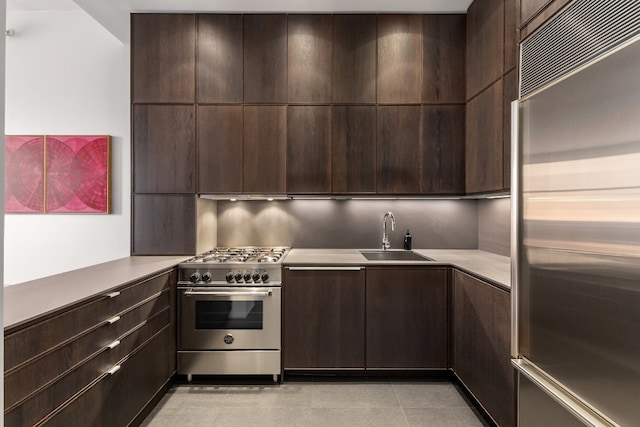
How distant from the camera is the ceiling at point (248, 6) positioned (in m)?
3.12

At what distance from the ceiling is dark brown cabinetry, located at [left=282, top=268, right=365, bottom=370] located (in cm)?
216

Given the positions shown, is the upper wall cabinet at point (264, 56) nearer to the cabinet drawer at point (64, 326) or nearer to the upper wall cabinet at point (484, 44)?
the upper wall cabinet at point (484, 44)

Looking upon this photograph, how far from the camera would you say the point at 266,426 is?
7.79 ft

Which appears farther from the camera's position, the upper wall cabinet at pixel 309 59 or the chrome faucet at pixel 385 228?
the chrome faucet at pixel 385 228

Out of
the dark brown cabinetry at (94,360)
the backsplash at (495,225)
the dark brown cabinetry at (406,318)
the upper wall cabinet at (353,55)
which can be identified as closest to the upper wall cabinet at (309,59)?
the upper wall cabinet at (353,55)

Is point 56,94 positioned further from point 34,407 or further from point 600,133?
point 600,133

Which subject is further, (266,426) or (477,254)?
(477,254)

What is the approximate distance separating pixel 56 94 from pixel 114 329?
2382 millimetres

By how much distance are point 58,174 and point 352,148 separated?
2.51 m

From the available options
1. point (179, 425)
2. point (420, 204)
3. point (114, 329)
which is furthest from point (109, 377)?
point (420, 204)

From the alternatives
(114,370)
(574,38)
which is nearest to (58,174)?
(114,370)

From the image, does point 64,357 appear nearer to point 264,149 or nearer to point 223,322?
point 223,322

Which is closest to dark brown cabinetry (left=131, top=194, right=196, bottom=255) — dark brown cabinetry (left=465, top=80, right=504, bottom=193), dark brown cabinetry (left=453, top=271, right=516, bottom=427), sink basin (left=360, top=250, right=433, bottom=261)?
sink basin (left=360, top=250, right=433, bottom=261)

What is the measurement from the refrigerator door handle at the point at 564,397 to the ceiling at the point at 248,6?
283 centimetres
